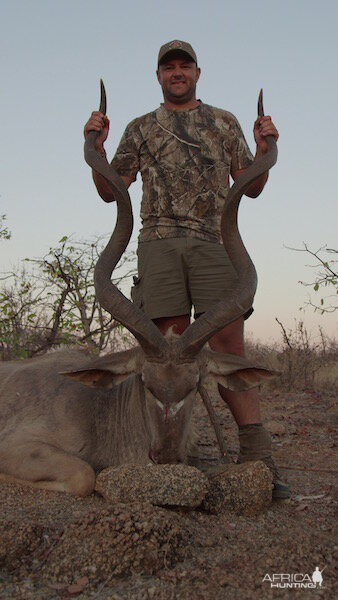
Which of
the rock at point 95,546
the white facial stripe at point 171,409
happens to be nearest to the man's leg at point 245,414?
the white facial stripe at point 171,409

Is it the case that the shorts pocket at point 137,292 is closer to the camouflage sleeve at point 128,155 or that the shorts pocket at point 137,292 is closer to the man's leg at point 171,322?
the man's leg at point 171,322

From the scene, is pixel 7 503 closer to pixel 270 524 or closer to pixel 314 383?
pixel 270 524

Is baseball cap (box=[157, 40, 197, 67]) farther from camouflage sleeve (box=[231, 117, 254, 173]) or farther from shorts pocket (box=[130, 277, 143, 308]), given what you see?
shorts pocket (box=[130, 277, 143, 308])

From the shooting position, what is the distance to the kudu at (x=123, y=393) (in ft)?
13.6

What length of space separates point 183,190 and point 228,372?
5.41 feet

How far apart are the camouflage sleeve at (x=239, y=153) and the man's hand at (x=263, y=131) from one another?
10.9 inches

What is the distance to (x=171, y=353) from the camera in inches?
166

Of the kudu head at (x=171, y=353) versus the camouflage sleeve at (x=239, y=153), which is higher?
the camouflage sleeve at (x=239, y=153)

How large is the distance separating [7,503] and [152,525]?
55.1 inches

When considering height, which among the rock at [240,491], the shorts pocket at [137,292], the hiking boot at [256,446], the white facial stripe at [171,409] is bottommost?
the rock at [240,491]

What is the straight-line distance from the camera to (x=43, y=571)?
2.80 m

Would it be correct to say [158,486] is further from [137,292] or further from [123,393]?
[137,292]

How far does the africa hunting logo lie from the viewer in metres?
2.65

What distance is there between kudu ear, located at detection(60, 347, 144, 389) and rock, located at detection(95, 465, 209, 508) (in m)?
0.86
